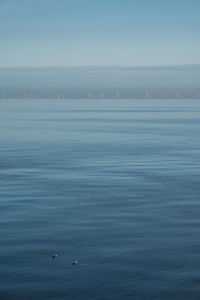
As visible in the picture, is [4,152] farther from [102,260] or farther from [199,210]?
[102,260]

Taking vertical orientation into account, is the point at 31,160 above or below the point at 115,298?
above

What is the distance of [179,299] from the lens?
41.1 ft

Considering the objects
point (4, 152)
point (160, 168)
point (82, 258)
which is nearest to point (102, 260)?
point (82, 258)

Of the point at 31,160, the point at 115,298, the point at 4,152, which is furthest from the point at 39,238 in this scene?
the point at 4,152

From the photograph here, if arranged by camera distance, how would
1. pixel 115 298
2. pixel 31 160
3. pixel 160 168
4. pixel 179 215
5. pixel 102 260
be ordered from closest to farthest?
pixel 115 298 < pixel 102 260 < pixel 179 215 < pixel 160 168 < pixel 31 160

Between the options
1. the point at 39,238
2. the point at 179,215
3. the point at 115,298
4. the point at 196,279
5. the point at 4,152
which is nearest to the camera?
the point at 115,298

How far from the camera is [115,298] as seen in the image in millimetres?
12492

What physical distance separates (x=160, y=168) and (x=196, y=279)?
20789 millimetres

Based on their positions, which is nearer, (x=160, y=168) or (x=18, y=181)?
(x=18, y=181)

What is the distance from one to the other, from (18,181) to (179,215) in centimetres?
1210

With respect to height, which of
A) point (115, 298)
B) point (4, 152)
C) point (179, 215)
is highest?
point (4, 152)

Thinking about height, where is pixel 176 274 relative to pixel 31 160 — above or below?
below

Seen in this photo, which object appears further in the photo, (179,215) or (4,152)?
(4,152)

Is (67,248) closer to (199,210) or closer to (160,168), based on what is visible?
(199,210)
